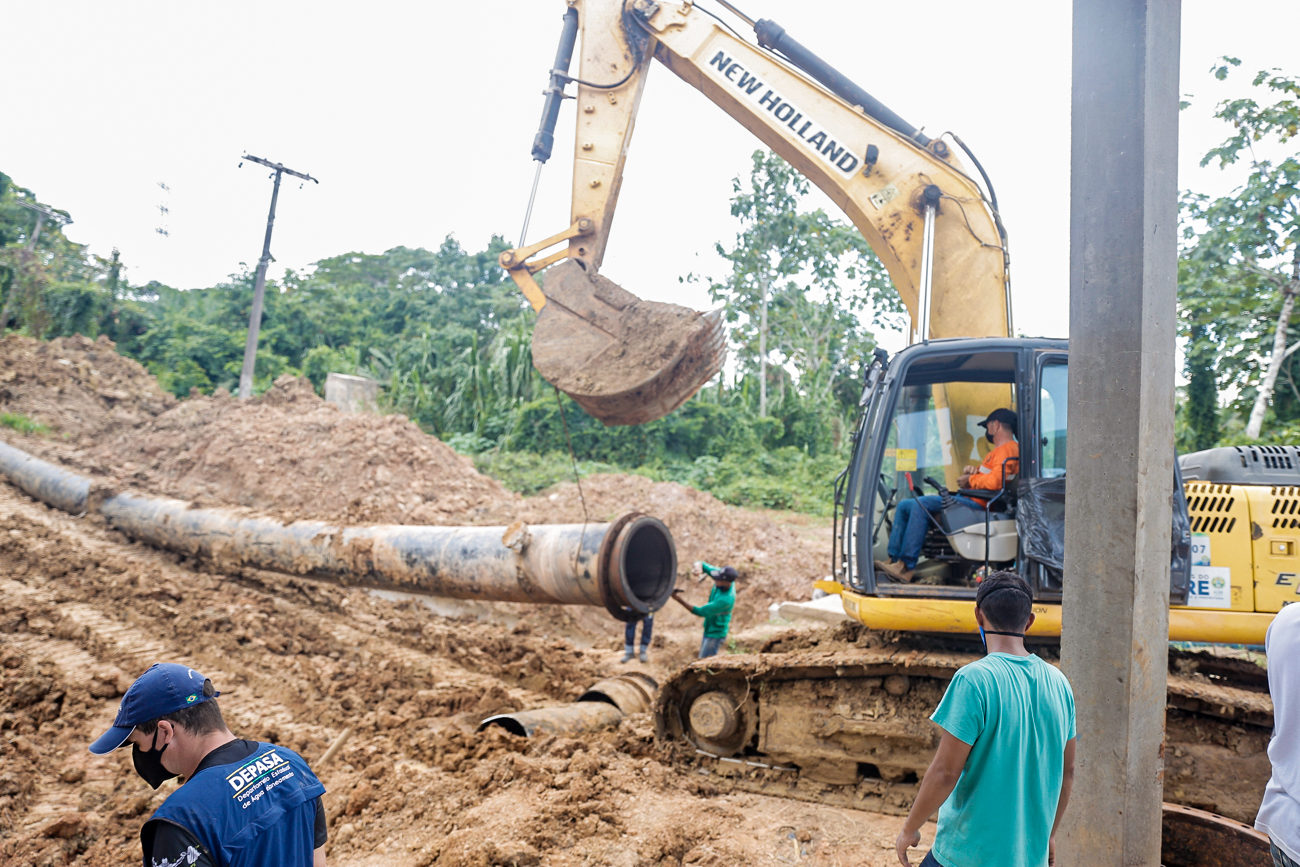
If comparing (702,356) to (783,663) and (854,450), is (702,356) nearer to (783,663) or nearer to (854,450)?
(854,450)

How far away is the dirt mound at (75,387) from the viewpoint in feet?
55.0

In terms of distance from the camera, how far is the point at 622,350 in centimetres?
489

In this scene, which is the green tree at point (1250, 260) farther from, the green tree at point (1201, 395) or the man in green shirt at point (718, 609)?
the man in green shirt at point (718, 609)

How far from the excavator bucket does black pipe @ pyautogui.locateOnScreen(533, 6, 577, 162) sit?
1.14m

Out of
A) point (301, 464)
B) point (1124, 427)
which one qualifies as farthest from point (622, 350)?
point (301, 464)

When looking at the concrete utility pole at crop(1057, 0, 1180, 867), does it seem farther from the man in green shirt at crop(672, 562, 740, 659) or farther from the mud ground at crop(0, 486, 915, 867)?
the man in green shirt at crop(672, 562, 740, 659)

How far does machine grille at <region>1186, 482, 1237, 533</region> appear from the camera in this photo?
4.12m

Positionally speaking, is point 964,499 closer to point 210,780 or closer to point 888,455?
point 888,455

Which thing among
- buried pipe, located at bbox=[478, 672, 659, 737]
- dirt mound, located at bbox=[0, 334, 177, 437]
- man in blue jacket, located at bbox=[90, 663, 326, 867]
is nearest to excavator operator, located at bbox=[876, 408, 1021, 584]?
buried pipe, located at bbox=[478, 672, 659, 737]

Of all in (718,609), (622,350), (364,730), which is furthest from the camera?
(718,609)

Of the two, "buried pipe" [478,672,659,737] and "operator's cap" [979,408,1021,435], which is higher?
"operator's cap" [979,408,1021,435]


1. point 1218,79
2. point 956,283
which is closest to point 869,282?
point 1218,79

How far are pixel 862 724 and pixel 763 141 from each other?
4.11m

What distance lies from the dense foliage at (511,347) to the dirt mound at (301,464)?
9.60 ft
